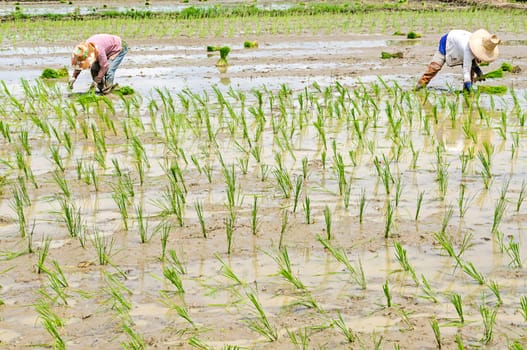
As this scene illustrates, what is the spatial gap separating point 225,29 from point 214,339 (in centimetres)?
1312

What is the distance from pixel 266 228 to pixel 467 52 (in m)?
4.08

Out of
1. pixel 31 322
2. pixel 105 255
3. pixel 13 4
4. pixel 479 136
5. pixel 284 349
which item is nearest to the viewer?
pixel 284 349

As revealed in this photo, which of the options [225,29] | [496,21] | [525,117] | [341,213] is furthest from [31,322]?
[496,21]

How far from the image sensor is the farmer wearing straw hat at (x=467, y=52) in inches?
269

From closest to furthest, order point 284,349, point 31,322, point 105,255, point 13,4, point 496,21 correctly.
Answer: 1. point 284,349
2. point 31,322
3. point 105,255
4. point 496,21
5. point 13,4

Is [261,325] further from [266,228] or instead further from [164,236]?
[266,228]

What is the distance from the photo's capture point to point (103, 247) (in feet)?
11.2

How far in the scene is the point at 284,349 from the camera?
8.17 ft

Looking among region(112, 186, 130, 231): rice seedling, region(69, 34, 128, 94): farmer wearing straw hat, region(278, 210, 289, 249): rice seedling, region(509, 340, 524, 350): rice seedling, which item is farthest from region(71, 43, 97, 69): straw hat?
region(509, 340, 524, 350): rice seedling

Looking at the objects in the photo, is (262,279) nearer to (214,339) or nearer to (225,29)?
(214,339)

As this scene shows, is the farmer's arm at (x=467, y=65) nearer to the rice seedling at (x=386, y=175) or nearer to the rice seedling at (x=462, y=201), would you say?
the rice seedling at (x=386, y=175)

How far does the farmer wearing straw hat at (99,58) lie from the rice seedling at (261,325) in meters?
5.00

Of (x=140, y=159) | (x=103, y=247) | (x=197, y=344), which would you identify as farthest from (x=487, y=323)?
(x=140, y=159)

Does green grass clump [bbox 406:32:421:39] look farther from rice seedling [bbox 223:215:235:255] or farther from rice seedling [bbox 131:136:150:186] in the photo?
rice seedling [bbox 223:215:235:255]
